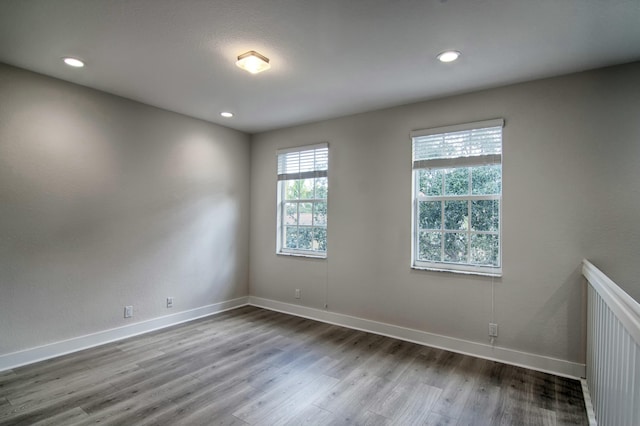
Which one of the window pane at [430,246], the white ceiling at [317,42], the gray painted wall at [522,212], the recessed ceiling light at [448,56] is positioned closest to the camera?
the white ceiling at [317,42]

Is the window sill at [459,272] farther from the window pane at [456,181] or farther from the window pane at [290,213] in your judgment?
the window pane at [290,213]

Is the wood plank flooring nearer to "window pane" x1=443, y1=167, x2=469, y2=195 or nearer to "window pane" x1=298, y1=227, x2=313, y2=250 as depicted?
"window pane" x1=298, y1=227, x2=313, y2=250

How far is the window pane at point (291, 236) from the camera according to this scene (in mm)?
4898

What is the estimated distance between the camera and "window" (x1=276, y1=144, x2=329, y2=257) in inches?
180

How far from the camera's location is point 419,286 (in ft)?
11.9

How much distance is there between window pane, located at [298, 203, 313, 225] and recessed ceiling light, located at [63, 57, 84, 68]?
296 cm

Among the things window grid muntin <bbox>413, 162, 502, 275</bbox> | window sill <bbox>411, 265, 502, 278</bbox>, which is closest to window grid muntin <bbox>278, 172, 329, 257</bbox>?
window grid muntin <bbox>413, 162, 502, 275</bbox>

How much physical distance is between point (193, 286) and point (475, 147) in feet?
12.9

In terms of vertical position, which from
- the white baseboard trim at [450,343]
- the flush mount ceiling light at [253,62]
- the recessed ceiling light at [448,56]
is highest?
the recessed ceiling light at [448,56]

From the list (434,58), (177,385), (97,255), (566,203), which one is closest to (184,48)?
(434,58)

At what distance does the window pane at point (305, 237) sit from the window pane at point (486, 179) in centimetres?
229

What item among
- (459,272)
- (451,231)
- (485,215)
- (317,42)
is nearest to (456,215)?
(451,231)

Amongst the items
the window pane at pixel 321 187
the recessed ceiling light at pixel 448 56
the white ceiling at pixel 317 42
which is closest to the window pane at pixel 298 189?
the window pane at pixel 321 187

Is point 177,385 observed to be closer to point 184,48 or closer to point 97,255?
point 97,255
